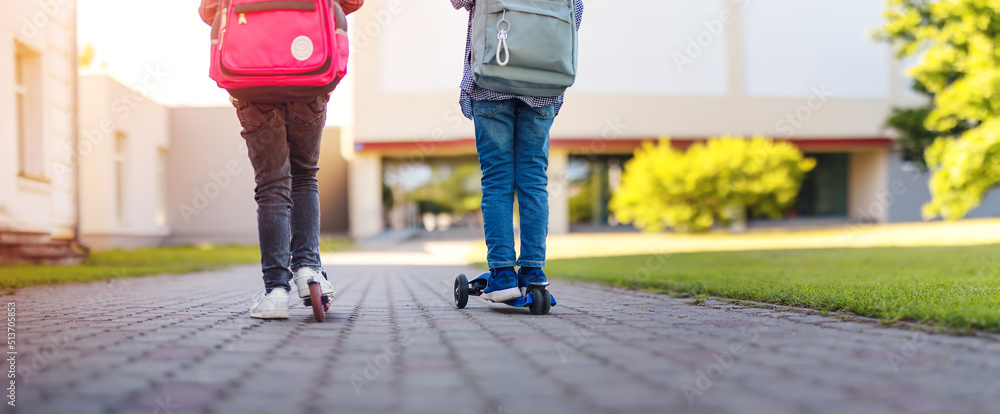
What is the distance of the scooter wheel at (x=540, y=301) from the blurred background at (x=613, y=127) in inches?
687

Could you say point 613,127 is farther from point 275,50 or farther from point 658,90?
point 275,50

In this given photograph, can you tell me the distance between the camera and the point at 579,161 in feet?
99.2

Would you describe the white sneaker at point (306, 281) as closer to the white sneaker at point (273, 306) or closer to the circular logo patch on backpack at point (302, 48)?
the white sneaker at point (273, 306)

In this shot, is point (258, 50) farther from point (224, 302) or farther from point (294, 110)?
point (224, 302)

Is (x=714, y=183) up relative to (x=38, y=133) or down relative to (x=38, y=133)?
down

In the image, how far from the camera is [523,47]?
3.37m

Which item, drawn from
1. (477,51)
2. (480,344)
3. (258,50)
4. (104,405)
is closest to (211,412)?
(104,405)

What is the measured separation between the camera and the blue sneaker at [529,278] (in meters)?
3.44

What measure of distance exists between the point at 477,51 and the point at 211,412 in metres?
2.24

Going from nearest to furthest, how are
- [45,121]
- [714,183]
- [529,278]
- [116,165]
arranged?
[529,278]
[45,121]
[116,165]
[714,183]

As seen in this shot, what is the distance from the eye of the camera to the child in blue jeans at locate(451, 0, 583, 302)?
351 centimetres
